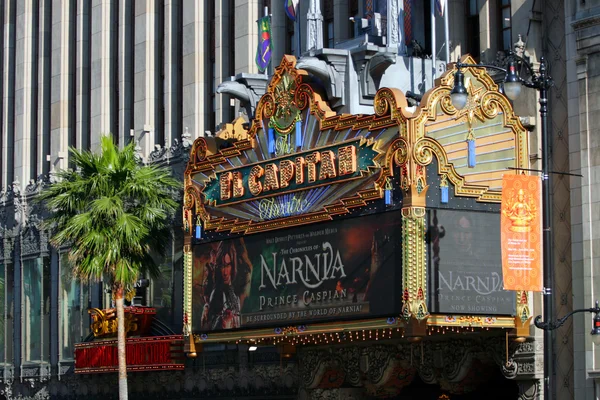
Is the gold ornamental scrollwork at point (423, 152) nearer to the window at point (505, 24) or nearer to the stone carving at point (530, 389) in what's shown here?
the window at point (505, 24)

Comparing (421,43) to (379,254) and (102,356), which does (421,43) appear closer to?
(379,254)

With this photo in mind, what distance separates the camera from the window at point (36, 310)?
54.7 m

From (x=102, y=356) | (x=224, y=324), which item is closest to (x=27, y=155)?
(x=102, y=356)

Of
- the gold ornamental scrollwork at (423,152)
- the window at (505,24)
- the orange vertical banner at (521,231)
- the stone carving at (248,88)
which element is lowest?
Result: the orange vertical banner at (521,231)

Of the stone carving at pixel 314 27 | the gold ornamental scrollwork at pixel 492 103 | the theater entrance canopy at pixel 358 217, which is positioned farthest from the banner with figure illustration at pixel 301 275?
the stone carving at pixel 314 27

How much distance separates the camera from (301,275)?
3778 cm

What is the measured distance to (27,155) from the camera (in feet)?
196

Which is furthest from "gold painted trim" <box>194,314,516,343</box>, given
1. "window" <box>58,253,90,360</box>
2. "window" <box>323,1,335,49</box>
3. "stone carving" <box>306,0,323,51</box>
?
"window" <box>58,253,90,360</box>

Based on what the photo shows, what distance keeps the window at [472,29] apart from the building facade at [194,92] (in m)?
0.04

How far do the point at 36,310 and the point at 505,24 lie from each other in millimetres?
25541

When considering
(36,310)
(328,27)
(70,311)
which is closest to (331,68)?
(328,27)

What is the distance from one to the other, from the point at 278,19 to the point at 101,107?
10618 millimetres

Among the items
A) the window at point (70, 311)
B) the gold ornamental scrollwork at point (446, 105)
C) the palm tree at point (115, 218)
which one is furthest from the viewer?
the window at point (70, 311)

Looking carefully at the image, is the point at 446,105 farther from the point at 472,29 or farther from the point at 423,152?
the point at 472,29
